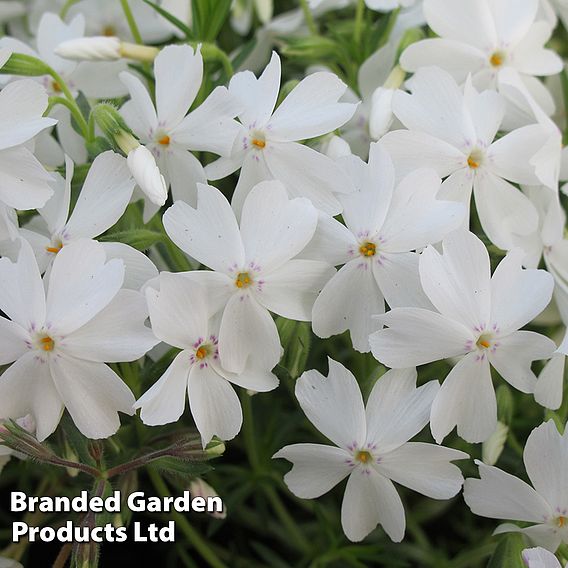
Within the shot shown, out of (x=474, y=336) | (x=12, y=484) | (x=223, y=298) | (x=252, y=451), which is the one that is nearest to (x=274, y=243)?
(x=223, y=298)

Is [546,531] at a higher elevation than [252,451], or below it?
below

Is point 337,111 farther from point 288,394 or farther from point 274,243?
point 288,394

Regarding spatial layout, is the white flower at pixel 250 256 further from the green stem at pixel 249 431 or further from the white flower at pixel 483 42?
the white flower at pixel 483 42

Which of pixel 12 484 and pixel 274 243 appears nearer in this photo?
pixel 274 243

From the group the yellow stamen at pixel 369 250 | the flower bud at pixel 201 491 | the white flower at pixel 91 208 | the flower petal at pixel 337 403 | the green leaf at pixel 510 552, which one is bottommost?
the green leaf at pixel 510 552

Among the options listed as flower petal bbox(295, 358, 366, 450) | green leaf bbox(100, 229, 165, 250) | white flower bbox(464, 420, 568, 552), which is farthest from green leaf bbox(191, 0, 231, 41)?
white flower bbox(464, 420, 568, 552)

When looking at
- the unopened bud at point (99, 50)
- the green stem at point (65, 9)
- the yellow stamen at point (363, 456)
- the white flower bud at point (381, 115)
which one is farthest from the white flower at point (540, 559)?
the green stem at point (65, 9)
